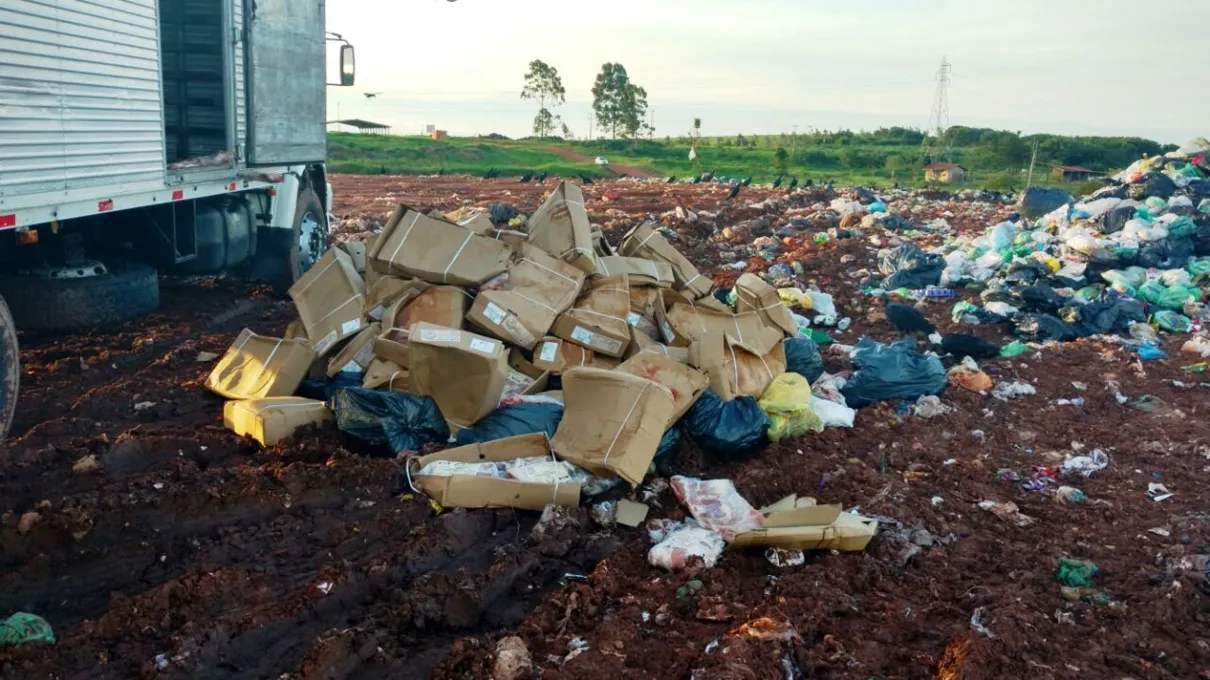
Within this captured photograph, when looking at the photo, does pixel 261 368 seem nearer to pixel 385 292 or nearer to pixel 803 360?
pixel 385 292

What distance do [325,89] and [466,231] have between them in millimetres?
4413

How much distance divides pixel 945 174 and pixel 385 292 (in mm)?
32472

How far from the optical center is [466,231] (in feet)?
18.8

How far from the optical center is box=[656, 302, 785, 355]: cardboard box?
5.88m

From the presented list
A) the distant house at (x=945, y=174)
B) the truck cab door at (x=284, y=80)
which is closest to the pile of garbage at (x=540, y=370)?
the truck cab door at (x=284, y=80)

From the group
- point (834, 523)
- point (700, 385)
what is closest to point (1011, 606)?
point (834, 523)

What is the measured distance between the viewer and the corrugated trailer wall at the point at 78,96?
478cm

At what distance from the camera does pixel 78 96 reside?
540cm

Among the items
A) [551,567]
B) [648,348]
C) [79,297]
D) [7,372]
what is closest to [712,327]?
[648,348]

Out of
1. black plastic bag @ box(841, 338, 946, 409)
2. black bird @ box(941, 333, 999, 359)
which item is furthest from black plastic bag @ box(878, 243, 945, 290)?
black plastic bag @ box(841, 338, 946, 409)

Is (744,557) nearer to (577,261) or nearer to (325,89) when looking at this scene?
(577,261)

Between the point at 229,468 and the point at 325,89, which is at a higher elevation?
the point at 325,89

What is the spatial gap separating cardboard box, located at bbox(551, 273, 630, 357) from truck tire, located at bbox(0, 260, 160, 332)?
3854 millimetres

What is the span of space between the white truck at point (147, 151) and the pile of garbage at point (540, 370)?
145 centimetres
